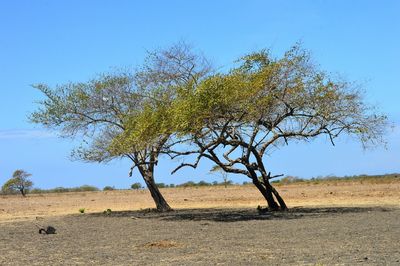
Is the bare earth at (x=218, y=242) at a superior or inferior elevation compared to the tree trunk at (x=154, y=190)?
inferior

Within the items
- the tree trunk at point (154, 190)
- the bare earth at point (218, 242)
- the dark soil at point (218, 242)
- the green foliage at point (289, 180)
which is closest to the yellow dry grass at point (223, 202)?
the tree trunk at point (154, 190)

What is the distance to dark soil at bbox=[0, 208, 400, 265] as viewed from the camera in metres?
12.8

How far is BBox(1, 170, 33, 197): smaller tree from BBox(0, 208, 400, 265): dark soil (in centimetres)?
6227

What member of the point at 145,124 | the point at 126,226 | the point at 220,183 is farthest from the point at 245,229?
the point at 220,183

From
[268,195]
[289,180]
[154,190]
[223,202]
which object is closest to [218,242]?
[268,195]

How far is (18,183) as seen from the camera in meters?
84.9

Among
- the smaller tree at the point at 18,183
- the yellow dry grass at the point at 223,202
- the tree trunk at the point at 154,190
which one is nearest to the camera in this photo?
the tree trunk at the point at 154,190

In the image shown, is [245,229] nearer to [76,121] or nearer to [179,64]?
[179,64]

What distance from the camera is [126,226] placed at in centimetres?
2373

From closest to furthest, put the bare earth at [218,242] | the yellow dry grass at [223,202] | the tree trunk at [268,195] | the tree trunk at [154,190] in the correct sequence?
the bare earth at [218,242]
the tree trunk at [268,195]
the tree trunk at [154,190]
the yellow dry grass at [223,202]

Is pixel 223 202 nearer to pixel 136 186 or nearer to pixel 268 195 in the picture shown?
pixel 268 195

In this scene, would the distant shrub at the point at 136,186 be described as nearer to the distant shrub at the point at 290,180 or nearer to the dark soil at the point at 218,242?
the distant shrub at the point at 290,180

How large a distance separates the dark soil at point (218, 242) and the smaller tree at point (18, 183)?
62269mm

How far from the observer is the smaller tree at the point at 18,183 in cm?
8462
